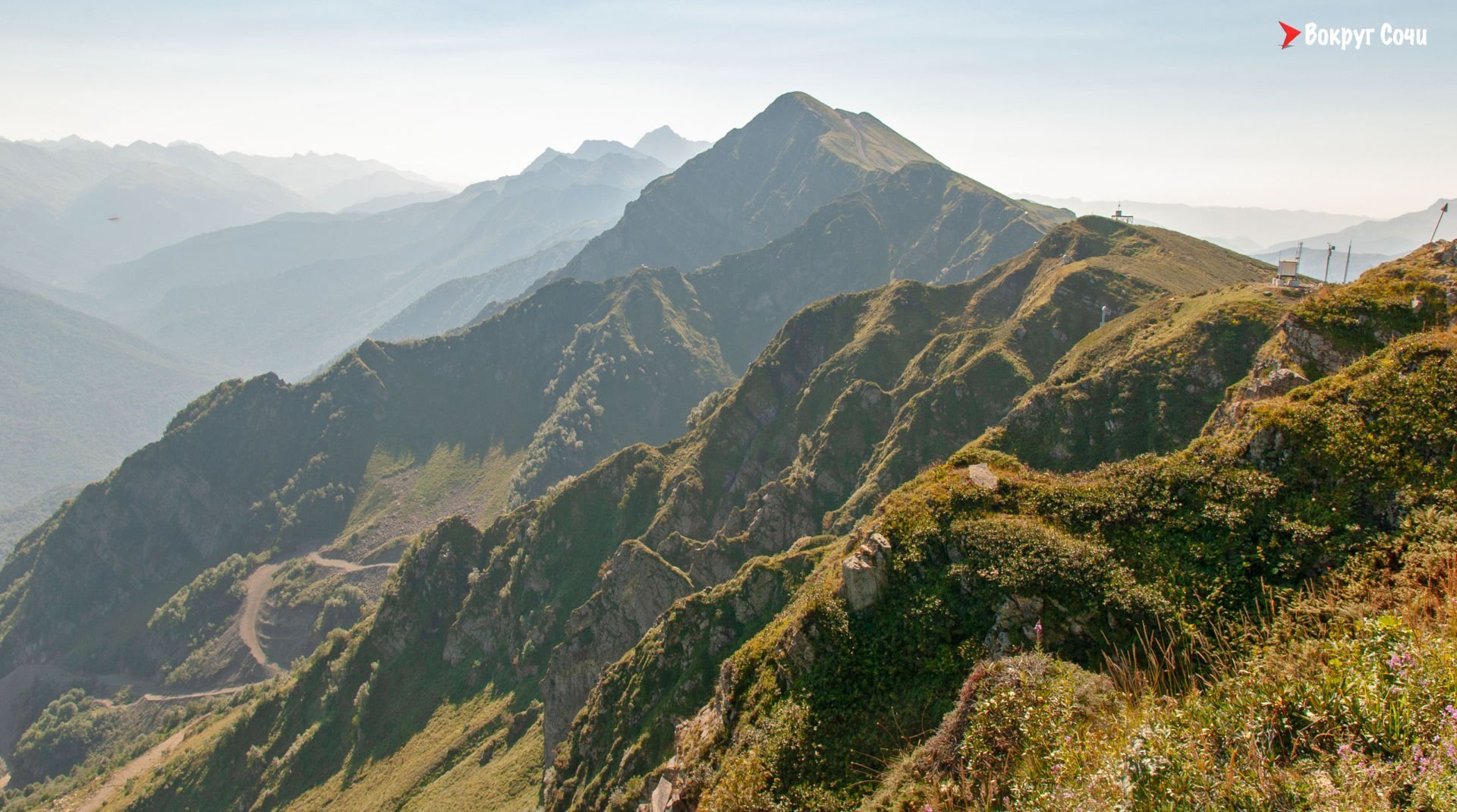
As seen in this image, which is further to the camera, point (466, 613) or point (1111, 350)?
point (466, 613)

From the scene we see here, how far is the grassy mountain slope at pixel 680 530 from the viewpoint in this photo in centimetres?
7762

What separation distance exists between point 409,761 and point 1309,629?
95.9 m

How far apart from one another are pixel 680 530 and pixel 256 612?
142m

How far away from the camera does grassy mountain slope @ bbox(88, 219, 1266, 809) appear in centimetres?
7762

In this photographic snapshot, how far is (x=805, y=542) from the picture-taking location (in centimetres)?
6706

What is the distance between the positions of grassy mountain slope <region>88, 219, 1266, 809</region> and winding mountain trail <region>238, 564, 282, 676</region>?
2612 inches

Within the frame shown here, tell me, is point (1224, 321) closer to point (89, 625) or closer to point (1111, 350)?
point (1111, 350)

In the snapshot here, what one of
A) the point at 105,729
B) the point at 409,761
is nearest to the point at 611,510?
the point at 409,761

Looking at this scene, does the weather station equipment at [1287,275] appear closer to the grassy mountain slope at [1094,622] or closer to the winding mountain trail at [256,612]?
the grassy mountain slope at [1094,622]

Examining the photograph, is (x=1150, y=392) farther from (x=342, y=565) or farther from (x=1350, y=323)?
(x=342, y=565)

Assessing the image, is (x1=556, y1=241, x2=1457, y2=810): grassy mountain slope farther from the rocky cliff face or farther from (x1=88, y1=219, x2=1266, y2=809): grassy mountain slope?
(x1=88, y1=219, x2=1266, y2=809): grassy mountain slope

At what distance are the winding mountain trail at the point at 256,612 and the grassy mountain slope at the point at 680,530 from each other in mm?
66332

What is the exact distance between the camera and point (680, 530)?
10738 cm

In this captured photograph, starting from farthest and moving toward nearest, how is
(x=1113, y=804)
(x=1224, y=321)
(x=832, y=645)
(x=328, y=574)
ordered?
(x=328, y=574) → (x=1224, y=321) → (x=832, y=645) → (x=1113, y=804)
